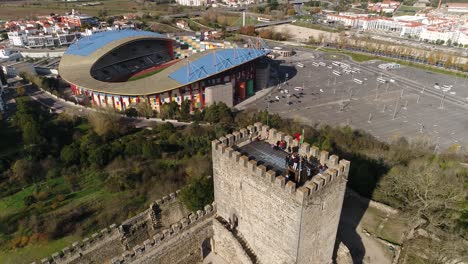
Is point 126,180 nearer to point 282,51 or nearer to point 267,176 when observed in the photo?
point 267,176

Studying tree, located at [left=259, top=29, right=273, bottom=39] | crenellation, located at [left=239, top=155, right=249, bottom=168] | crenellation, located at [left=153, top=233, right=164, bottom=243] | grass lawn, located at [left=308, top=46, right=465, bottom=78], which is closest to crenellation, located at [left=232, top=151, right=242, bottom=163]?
crenellation, located at [left=239, top=155, right=249, bottom=168]

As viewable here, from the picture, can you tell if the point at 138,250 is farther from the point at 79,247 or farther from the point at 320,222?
the point at 320,222

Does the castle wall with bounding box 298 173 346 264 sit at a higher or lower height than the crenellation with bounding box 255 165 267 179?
lower

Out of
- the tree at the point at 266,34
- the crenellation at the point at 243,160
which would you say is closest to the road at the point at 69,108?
the crenellation at the point at 243,160

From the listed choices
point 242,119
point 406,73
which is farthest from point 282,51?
point 242,119

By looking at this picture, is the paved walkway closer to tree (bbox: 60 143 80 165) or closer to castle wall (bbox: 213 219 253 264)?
castle wall (bbox: 213 219 253 264)

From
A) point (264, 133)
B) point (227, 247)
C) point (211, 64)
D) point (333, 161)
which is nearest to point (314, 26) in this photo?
point (211, 64)
